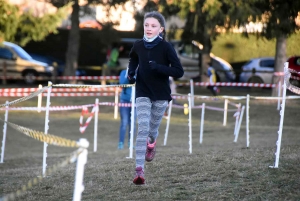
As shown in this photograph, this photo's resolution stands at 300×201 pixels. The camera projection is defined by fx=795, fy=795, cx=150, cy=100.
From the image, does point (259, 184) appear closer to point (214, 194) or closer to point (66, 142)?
point (214, 194)

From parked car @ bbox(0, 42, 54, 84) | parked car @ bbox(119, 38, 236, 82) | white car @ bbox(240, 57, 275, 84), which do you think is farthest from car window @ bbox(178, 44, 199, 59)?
parked car @ bbox(0, 42, 54, 84)

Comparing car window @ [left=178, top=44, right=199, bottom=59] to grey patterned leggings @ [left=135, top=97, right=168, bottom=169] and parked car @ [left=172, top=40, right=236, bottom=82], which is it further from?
grey patterned leggings @ [left=135, top=97, right=168, bottom=169]

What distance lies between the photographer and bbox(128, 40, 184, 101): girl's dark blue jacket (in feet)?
25.6

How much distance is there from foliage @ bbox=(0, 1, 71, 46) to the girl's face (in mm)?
22689

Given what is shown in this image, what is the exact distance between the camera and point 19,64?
110 ft

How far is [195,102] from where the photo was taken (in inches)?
1036

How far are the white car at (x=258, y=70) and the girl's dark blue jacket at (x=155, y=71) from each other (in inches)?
965

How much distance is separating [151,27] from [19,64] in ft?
86.7

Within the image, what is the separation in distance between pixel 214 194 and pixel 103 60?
109 feet

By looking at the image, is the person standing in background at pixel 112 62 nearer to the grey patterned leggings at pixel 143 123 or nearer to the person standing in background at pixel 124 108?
the person standing in background at pixel 124 108

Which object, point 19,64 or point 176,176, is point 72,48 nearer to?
point 19,64

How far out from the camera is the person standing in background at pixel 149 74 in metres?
7.78

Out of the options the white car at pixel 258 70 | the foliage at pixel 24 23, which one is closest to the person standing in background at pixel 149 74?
the foliage at pixel 24 23

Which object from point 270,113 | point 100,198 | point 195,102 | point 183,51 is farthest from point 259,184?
point 183,51
